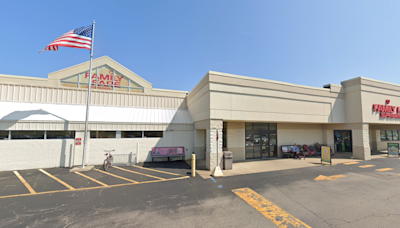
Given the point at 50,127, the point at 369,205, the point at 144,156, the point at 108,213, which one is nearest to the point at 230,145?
the point at 144,156

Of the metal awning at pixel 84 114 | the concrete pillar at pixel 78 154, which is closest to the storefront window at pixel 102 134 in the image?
the concrete pillar at pixel 78 154

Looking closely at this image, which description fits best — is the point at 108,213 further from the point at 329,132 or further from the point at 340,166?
the point at 329,132

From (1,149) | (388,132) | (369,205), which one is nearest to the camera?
(369,205)

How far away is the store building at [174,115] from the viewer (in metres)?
11.6

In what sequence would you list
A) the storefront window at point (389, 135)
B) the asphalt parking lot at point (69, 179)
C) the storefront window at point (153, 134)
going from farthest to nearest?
1. the storefront window at point (389, 135)
2. the storefront window at point (153, 134)
3. the asphalt parking lot at point (69, 179)

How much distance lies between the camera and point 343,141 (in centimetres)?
1906

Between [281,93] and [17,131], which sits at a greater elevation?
[281,93]

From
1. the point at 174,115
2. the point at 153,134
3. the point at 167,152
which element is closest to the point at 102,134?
the point at 153,134

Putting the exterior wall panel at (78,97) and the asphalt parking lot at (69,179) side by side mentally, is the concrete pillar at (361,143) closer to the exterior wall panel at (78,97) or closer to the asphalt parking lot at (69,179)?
the asphalt parking lot at (69,179)

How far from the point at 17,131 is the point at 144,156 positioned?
885 cm

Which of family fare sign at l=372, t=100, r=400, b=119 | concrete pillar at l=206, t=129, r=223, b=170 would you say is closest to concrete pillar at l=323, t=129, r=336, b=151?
family fare sign at l=372, t=100, r=400, b=119

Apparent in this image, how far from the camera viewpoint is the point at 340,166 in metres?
12.1

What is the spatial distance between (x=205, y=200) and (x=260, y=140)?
35.2ft

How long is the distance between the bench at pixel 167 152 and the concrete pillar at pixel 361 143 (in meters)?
15.8
